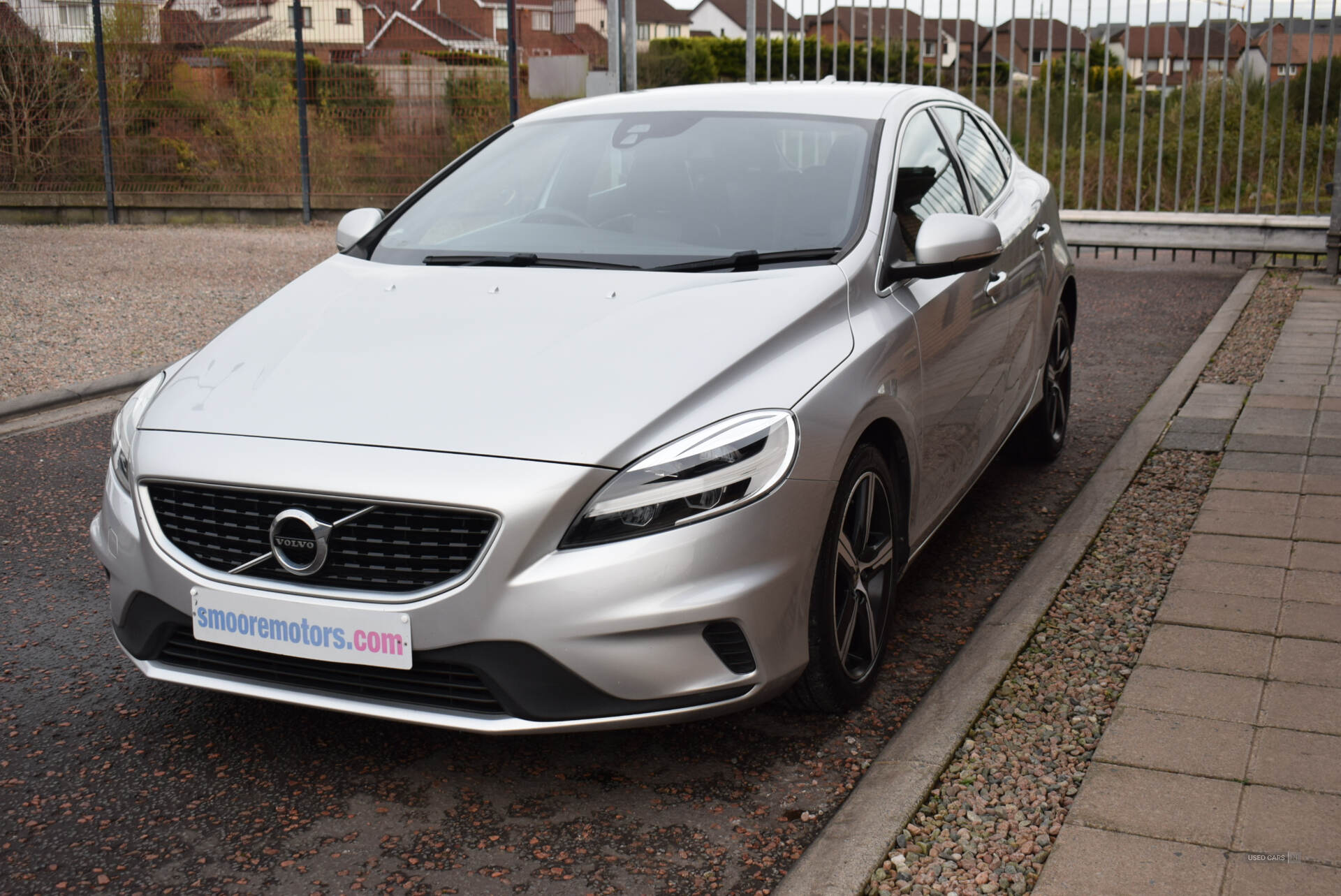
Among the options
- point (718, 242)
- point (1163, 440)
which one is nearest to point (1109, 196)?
point (1163, 440)

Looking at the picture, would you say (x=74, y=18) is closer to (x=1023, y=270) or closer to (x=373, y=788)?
(x=1023, y=270)

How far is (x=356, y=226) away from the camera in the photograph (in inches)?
178

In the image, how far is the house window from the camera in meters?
15.3

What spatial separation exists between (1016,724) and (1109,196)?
11.9 m

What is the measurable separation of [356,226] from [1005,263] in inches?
89.9

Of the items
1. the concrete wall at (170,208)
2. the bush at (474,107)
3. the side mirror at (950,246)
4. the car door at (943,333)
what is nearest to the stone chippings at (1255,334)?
the car door at (943,333)

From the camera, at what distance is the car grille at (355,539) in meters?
2.75

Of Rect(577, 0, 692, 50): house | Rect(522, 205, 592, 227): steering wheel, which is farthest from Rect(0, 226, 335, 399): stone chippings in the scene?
Rect(577, 0, 692, 50): house

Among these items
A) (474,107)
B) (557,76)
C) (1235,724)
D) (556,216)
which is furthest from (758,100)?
(474,107)

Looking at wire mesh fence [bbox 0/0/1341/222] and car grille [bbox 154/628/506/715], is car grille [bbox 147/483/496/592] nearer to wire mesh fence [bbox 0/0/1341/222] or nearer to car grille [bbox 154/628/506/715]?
car grille [bbox 154/628/506/715]

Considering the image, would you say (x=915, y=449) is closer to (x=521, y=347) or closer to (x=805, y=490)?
(x=805, y=490)

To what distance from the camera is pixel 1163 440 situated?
6.00 metres

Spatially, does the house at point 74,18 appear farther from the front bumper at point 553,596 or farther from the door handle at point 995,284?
the front bumper at point 553,596

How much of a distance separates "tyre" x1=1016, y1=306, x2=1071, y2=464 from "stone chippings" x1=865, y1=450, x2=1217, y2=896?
903 millimetres
